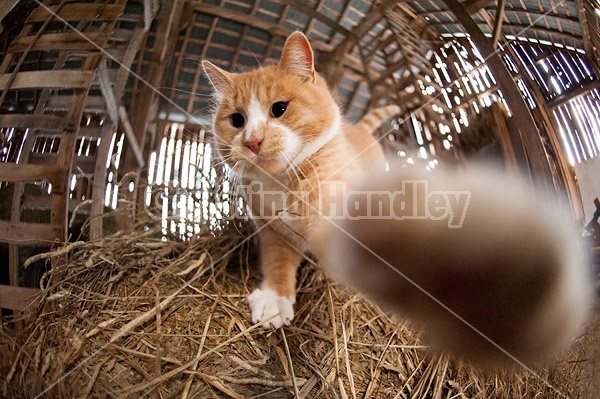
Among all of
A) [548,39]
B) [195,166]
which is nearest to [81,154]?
[195,166]

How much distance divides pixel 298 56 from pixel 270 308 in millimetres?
350

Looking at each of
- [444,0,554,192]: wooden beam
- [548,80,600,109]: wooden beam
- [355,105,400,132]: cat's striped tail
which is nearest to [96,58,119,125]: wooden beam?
[355,105,400,132]: cat's striped tail

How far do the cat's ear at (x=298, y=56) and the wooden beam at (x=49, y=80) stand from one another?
28 cm

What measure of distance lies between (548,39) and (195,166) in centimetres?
52

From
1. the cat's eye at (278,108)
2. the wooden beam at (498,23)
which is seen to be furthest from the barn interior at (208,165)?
the cat's eye at (278,108)

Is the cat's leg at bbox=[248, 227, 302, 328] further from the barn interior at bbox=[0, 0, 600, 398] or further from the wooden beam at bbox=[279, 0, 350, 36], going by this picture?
the wooden beam at bbox=[279, 0, 350, 36]

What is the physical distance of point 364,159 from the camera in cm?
54

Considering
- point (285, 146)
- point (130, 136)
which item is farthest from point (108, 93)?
point (285, 146)

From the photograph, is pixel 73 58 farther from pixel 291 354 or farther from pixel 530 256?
pixel 530 256

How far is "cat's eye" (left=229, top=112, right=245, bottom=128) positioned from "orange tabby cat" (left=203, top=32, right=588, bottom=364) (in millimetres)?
68

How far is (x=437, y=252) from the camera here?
1.47 feet

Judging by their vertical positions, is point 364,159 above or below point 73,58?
below

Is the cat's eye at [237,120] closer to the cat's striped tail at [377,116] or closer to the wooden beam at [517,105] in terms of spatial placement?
the cat's striped tail at [377,116]

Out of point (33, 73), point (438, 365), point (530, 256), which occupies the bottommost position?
point (438, 365)
